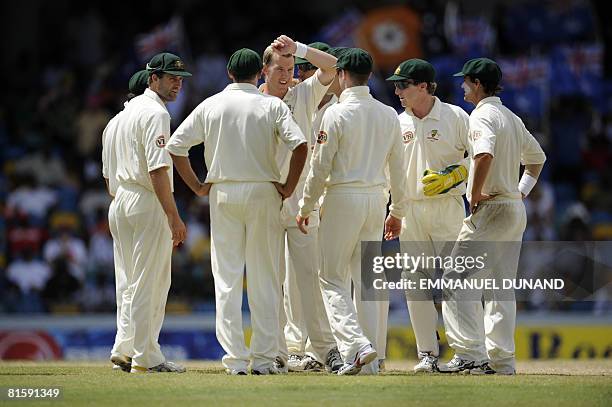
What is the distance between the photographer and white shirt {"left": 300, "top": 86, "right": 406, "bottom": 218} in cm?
922

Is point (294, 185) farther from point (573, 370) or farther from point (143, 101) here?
point (573, 370)

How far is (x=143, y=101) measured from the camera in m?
9.64

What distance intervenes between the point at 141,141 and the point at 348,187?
5.41ft

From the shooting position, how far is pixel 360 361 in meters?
8.99

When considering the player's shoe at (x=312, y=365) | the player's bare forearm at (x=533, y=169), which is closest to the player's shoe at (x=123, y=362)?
the player's shoe at (x=312, y=365)

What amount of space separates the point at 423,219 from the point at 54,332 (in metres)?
7.66

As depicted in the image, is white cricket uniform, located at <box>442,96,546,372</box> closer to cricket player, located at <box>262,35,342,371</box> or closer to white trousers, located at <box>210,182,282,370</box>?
cricket player, located at <box>262,35,342,371</box>

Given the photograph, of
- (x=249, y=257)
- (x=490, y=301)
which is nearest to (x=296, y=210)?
(x=249, y=257)

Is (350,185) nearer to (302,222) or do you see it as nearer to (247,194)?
(302,222)

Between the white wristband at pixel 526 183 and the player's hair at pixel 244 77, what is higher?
the player's hair at pixel 244 77

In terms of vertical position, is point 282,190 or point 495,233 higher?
point 282,190

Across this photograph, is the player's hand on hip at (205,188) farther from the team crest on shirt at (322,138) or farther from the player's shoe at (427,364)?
the player's shoe at (427,364)

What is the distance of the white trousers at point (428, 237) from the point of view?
32.6 ft

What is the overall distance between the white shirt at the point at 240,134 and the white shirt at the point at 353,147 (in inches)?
10.0
